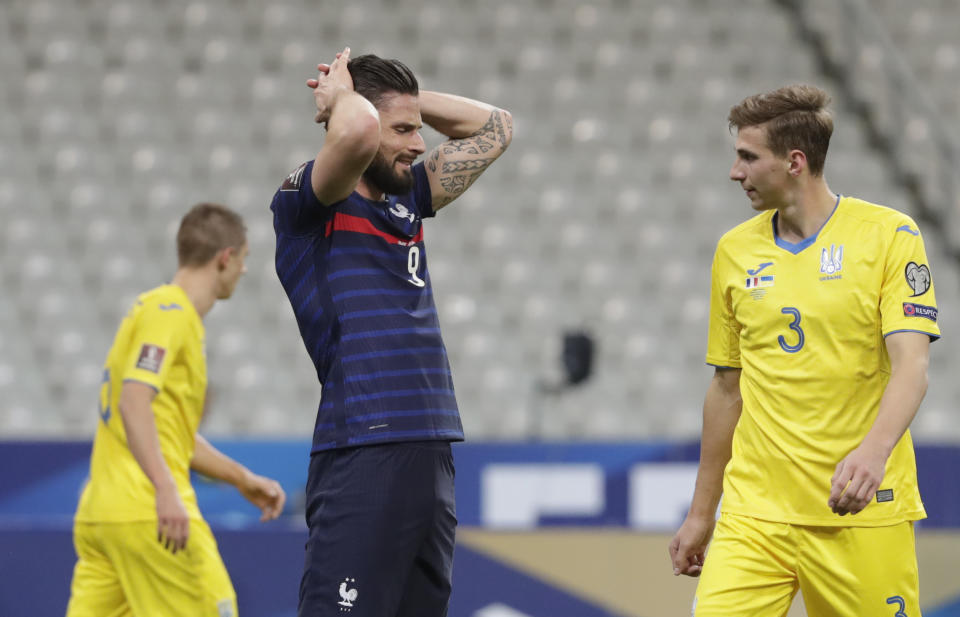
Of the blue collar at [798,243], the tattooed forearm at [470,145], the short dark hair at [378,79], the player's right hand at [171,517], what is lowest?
the player's right hand at [171,517]

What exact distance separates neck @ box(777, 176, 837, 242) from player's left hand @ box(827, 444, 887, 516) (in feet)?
2.28

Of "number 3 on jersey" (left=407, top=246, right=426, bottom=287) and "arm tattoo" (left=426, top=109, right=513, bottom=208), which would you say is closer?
"number 3 on jersey" (left=407, top=246, right=426, bottom=287)

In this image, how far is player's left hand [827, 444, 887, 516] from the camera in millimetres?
3057

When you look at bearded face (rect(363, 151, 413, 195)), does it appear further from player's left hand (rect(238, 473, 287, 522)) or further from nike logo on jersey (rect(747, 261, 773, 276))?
player's left hand (rect(238, 473, 287, 522))

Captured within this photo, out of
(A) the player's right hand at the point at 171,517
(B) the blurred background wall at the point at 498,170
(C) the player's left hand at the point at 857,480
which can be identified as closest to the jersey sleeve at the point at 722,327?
(C) the player's left hand at the point at 857,480

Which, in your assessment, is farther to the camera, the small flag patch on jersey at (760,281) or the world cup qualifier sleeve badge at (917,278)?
the small flag patch on jersey at (760,281)

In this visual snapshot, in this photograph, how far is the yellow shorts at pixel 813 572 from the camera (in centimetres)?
333

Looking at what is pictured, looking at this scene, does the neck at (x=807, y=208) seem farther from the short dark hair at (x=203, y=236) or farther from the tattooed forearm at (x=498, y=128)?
the short dark hair at (x=203, y=236)

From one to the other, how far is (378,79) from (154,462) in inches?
66.7

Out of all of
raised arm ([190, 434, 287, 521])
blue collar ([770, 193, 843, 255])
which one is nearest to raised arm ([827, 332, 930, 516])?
blue collar ([770, 193, 843, 255])

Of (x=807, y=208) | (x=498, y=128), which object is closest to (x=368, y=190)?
(x=498, y=128)

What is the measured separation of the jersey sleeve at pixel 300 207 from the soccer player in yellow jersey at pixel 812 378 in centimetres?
117

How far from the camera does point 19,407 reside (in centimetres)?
958

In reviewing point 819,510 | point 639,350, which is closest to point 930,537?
point 819,510
